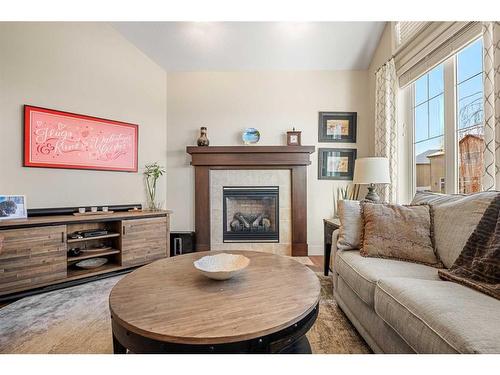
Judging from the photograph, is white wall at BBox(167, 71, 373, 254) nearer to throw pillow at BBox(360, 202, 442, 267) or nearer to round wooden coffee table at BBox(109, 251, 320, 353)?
throw pillow at BBox(360, 202, 442, 267)

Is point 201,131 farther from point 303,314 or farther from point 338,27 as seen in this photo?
point 303,314

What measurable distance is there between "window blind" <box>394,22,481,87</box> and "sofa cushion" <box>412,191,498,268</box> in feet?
4.40

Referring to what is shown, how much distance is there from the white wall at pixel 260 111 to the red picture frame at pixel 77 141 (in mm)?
638

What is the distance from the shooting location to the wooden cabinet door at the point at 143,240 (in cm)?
266

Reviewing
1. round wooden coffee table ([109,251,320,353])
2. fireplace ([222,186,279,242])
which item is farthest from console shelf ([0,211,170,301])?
round wooden coffee table ([109,251,320,353])

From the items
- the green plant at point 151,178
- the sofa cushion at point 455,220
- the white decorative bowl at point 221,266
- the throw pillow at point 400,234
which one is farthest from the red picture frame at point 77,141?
the sofa cushion at point 455,220

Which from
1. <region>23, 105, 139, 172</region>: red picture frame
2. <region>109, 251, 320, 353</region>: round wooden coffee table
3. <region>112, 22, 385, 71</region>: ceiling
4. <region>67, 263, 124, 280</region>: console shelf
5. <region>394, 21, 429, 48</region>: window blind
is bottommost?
<region>67, 263, 124, 280</region>: console shelf

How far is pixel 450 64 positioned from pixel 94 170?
384cm

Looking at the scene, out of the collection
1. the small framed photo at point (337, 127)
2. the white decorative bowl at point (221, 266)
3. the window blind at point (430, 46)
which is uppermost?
the window blind at point (430, 46)

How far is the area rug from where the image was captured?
1.41 meters

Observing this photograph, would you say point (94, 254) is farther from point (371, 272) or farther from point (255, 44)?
point (255, 44)

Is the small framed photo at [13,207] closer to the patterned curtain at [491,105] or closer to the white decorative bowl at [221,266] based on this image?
the white decorative bowl at [221,266]

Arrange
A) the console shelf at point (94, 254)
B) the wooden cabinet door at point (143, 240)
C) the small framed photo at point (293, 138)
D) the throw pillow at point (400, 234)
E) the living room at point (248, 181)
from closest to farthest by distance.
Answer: the living room at point (248, 181)
the throw pillow at point (400, 234)
the console shelf at point (94, 254)
the wooden cabinet door at point (143, 240)
the small framed photo at point (293, 138)
